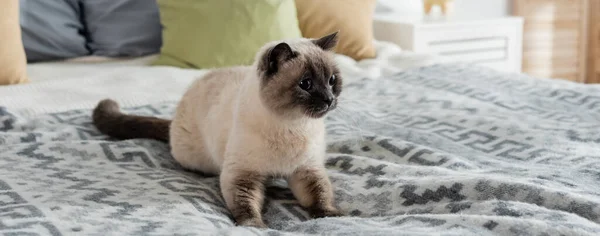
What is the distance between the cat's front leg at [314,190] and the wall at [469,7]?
2.35m

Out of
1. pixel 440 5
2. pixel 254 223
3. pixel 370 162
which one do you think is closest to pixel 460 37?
pixel 440 5

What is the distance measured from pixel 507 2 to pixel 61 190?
10.4 ft

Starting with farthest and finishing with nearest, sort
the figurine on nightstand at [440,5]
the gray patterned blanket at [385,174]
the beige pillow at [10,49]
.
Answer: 1. the figurine on nightstand at [440,5]
2. the beige pillow at [10,49]
3. the gray patterned blanket at [385,174]

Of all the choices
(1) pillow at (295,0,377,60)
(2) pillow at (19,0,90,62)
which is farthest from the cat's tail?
(1) pillow at (295,0,377,60)

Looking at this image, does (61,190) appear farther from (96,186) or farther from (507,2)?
(507,2)

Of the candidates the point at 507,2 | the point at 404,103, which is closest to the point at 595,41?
the point at 507,2

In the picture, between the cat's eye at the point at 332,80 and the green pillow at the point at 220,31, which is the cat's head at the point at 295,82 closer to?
the cat's eye at the point at 332,80

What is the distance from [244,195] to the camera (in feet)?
4.02

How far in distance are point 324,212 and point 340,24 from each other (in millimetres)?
1628

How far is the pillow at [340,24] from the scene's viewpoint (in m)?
2.70

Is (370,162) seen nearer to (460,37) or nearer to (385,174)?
(385,174)

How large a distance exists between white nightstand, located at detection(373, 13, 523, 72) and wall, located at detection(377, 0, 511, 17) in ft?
0.66

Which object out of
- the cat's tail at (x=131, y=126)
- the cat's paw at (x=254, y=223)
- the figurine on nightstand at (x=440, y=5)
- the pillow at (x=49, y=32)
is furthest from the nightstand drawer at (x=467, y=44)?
the cat's paw at (x=254, y=223)

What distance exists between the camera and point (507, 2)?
3877 mm
